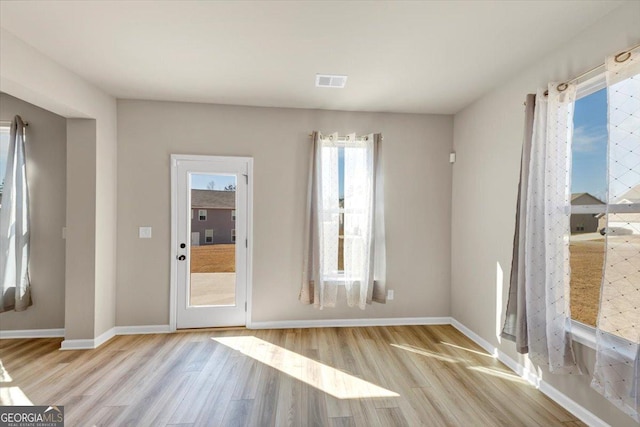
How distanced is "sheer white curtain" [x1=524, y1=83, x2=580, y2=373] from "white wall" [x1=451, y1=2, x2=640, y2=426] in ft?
0.62

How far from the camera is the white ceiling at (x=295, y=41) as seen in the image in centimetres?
189

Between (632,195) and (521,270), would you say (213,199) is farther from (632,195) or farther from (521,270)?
(632,195)

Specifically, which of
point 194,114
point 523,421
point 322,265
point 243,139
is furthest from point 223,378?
point 194,114

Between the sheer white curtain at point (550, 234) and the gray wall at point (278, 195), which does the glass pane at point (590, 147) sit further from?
the gray wall at point (278, 195)

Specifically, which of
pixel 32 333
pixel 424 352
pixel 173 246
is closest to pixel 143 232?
pixel 173 246

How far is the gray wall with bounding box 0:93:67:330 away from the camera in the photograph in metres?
3.24

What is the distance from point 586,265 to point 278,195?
2.94 meters

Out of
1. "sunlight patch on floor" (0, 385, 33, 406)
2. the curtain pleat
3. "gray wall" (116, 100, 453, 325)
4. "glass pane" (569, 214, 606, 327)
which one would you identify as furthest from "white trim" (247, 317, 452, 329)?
"sunlight patch on floor" (0, 385, 33, 406)

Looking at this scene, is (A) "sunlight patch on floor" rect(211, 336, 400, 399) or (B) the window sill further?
(A) "sunlight patch on floor" rect(211, 336, 400, 399)

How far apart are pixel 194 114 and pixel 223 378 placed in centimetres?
288

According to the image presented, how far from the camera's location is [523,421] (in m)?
2.03

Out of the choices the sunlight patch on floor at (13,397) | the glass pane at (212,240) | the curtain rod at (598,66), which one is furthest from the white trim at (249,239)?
the curtain rod at (598,66)

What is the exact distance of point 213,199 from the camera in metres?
3.55

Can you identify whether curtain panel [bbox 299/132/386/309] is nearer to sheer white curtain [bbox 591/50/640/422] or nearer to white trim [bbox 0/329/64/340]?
sheer white curtain [bbox 591/50/640/422]
